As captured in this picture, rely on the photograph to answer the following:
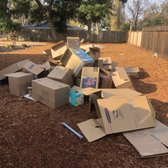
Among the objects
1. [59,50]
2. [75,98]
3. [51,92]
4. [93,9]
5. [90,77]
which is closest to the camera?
[51,92]

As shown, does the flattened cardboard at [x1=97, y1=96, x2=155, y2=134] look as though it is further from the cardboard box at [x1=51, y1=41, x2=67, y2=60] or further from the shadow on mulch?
the cardboard box at [x1=51, y1=41, x2=67, y2=60]

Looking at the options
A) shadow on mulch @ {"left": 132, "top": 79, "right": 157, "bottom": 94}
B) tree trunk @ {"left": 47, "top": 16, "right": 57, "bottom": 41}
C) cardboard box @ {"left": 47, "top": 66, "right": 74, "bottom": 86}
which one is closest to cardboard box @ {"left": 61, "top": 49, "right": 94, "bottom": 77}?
cardboard box @ {"left": 47, "top": 66, "right": 74, "bottom": 86}

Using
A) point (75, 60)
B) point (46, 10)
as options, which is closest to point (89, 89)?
point (75, 60)

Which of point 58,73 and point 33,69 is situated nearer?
point 58,73

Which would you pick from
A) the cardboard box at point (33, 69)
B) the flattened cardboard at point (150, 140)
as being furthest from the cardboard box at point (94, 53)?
the flattened cardboard at point (150, 140)

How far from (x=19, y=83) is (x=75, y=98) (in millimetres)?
1170

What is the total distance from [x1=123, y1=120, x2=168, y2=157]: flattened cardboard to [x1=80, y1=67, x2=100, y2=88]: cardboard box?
1470 mm

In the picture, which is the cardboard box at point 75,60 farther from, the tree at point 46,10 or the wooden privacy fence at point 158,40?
the tree at point 46,10

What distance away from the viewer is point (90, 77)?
444 centimetres

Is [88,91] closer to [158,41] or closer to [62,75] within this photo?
[62,75]

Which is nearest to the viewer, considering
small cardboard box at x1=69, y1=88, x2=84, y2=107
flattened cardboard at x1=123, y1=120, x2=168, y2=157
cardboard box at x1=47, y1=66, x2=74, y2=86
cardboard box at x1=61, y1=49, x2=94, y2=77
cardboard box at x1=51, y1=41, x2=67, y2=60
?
flattened cardboard at x1=123, y1=120, x2=168, y2=157

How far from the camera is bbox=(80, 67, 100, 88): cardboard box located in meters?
4.42

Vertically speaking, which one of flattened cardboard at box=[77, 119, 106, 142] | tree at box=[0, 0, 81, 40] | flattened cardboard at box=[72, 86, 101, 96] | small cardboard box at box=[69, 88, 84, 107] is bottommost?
flattened cardboard at box=[77, 119, 106, 142]

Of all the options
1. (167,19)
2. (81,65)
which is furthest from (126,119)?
(167,19)
